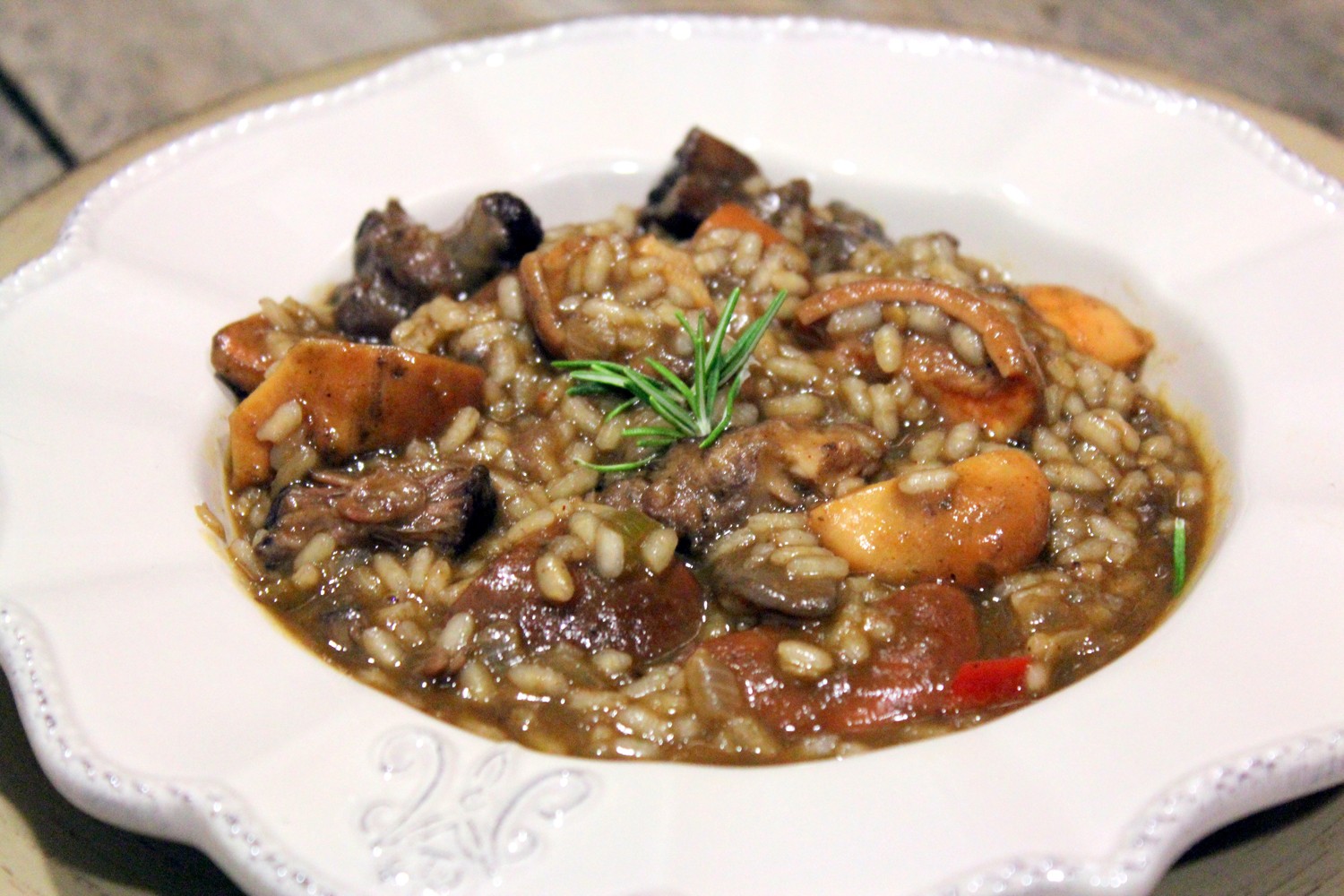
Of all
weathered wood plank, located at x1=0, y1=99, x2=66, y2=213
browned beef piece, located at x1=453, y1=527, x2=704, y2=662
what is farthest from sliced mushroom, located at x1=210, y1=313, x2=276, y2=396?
weathered wood plank, located at x1=0, y1=99, x2=66, y2=213

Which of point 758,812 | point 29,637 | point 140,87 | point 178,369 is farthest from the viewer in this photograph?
point 140,87

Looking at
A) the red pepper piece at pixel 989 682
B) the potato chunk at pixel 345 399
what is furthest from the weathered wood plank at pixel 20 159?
the red pepper piece at pixel 989 682

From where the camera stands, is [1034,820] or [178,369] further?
[178,369]

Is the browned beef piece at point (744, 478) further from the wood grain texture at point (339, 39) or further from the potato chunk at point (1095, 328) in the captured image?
the wood grain texture at point (339, 39)

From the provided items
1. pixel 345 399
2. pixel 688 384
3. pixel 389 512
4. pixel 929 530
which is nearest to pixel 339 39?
pixel 345 399

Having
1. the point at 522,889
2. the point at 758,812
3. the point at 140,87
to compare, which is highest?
the point at 140,87

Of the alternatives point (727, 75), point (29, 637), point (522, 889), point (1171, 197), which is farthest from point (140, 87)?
point (522, 889)

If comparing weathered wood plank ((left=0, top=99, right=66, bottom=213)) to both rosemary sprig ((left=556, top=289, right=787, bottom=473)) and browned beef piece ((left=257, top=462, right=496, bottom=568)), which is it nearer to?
browned beef piece ((left=257, top=462, right=496, bottom=568))

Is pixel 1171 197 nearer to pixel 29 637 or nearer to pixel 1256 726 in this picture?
pixel 1256 726
